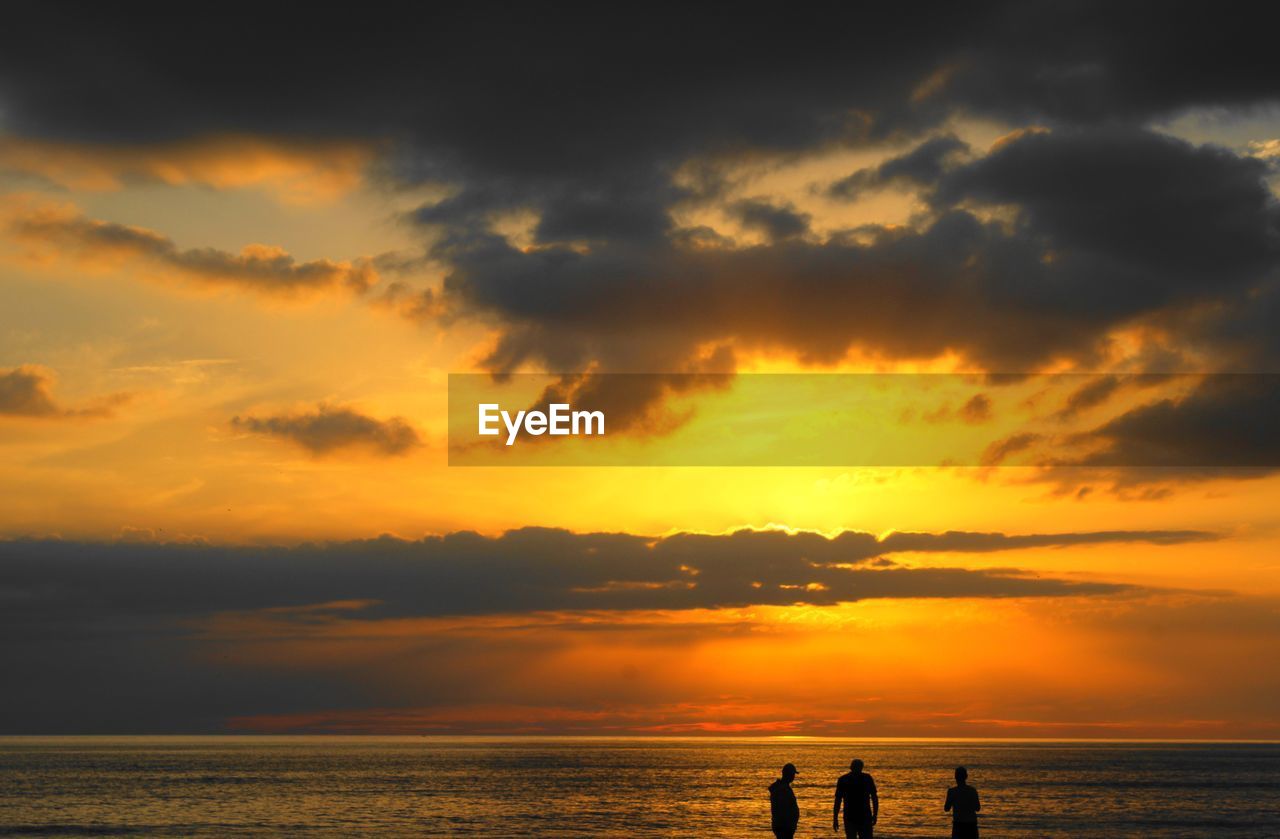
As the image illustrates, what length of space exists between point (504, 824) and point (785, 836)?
44.3m

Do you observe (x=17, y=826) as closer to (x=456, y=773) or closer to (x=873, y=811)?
(x=873, y=811)

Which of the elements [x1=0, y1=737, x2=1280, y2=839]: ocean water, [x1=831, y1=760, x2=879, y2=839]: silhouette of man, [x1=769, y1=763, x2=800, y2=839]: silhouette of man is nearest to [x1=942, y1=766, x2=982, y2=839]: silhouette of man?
[x1=831, y1=760, x2=879, y2=839]: silhouette of man

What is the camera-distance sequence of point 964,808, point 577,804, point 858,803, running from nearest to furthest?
point 858,803 < point 964,808 < point 577,804

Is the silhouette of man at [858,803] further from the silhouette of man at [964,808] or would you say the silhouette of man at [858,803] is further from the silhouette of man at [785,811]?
the silhouette of man at [964,808]

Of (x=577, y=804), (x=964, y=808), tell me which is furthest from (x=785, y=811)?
(x=577, y=804)

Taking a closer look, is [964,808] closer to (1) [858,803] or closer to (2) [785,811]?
(1) [858,803]

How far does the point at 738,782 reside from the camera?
132m

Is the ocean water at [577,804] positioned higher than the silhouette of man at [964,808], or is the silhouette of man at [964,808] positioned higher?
the silhouette of man at [964,808]

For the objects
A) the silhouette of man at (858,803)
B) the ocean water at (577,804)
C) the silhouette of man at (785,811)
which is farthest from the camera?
the ocean water at (577,804)

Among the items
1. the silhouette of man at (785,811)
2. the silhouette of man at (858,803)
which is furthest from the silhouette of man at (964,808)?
the silhouette of man at (785,811)

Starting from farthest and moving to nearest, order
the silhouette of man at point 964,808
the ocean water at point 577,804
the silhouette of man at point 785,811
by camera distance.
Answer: the ocean water at point 577,804
the silhouette of man at point 964,808
the silhouette of man at point 785,811

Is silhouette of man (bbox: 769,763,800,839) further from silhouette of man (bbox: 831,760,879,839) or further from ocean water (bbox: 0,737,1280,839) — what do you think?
ocean water (bbox: 0,737,1280,839)

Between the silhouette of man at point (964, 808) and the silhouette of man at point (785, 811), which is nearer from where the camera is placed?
the silhouette of man at point (785, 811)

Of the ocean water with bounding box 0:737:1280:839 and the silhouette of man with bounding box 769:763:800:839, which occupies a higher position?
the silhouette of man with bounding box 769:763:800:839
